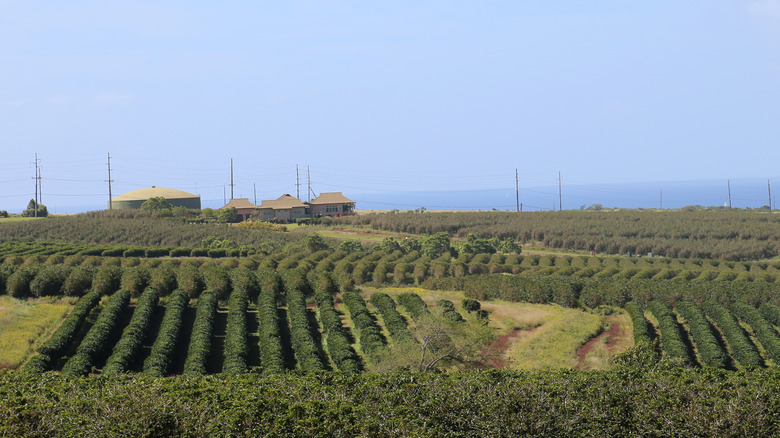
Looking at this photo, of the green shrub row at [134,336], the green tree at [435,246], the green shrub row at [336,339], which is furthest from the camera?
the green tree at [435,246]

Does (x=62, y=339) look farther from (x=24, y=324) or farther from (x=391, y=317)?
(x=391, y=317)

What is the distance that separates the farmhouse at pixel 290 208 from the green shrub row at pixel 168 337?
87289mm

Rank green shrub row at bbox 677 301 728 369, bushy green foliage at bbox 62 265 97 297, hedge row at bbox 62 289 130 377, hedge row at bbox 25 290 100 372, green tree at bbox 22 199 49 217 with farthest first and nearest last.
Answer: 1. green tree at bbox 22 199 49 217
2. bushy green foliage at bbox 62 265 97 297
3. green shrub row at bbox 677 301 728 369
4. hedge row at bbox 25 290 100 372
5. hedge row at bbox 62 289 130 377

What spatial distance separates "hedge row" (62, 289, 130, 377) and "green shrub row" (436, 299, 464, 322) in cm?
2663

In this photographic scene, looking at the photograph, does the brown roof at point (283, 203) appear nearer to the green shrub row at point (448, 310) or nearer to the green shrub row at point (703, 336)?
the green shrub row at point (448, 310)

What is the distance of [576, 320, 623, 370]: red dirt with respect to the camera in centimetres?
5050

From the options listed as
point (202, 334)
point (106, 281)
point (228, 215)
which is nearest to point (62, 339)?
point (202, 334)

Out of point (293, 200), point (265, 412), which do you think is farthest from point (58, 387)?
point (293, 200)

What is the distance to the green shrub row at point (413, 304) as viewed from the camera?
5747cm

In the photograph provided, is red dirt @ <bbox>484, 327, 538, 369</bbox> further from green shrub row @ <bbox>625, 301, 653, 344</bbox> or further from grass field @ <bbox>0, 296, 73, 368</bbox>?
grass field @ <bbox>0, 296, 73, 368</bbox>

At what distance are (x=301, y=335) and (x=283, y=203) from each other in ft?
332

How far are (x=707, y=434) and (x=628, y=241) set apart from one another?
10182cm

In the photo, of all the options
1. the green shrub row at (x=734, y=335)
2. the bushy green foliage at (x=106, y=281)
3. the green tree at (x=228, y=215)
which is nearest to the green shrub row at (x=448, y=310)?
the green shrub row at (x=734, y=335)

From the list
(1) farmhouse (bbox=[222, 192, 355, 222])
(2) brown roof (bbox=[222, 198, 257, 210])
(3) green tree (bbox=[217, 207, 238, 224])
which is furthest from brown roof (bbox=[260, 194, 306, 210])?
(3) green tree (bbox=[217, 207, 238, 224])
